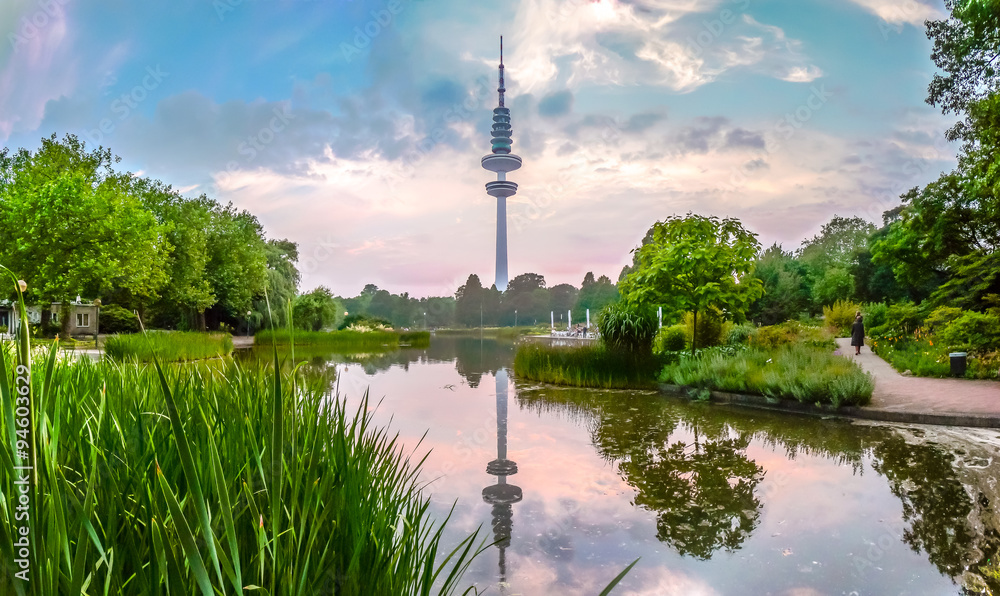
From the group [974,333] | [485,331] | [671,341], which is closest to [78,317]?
[671,341]

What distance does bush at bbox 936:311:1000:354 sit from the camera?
42.6ft

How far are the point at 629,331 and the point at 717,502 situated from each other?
841 cm

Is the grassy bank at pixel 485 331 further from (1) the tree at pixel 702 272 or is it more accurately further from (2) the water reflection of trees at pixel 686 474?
(2) the water reflection of trees at pixel 686 474

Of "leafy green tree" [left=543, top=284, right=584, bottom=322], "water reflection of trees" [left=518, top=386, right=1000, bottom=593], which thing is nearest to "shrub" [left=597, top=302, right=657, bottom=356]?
"water reflection of trees" [left=518, top=386, right=1000, bottom=593]

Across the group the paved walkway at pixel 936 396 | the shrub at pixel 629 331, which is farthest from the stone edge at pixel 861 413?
the shrub at pixel 629 331

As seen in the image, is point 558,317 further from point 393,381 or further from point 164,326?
point 393,381

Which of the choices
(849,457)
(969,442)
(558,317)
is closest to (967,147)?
(969,442)

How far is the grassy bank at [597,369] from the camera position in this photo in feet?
41.0

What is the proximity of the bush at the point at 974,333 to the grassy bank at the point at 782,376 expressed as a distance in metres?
4.49

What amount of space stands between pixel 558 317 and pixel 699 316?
7797 centimetres

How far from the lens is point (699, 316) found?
18.0m

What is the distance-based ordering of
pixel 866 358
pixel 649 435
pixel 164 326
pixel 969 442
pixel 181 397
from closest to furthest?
pixel 181 397 < pixel 969 442 < pixel 649 435 < pixel 866 358 < pixel 164 326

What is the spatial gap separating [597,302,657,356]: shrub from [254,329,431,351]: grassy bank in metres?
20.2

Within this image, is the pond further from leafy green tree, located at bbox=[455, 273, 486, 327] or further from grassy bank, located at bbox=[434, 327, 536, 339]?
leafy green tree, located at bbox=[455, 273, 486, 327]
